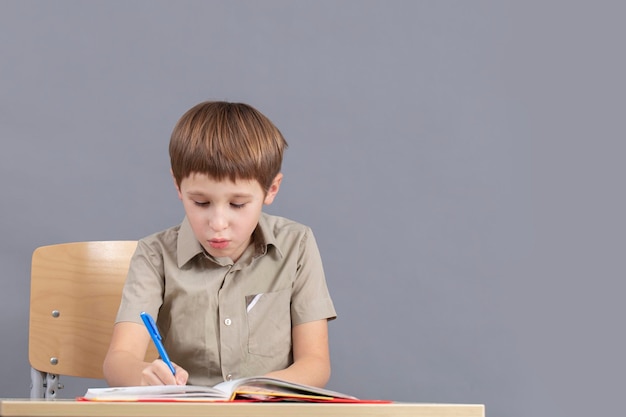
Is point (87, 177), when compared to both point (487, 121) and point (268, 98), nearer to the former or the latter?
point (268, 98)

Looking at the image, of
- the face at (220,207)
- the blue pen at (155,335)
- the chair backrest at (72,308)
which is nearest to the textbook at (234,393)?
the blue pen at (155,335)

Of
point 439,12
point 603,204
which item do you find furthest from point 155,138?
point 603,204

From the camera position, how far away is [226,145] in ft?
4.35

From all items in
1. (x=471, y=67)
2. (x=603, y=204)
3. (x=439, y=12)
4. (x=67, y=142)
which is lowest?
(x=603, y=204)

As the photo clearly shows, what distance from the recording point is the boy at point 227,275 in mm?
1312

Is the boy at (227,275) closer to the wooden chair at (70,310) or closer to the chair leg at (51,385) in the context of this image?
the wooden chair at (70,310)

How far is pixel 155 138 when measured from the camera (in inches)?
84.4

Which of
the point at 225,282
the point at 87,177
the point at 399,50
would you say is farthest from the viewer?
the point at 399,50

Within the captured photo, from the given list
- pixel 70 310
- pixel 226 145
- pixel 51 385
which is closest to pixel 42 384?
pixel 51 385

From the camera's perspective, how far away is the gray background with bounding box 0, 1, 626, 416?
83.2 inches

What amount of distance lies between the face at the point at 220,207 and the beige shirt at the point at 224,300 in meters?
0.10

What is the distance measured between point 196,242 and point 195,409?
69cm

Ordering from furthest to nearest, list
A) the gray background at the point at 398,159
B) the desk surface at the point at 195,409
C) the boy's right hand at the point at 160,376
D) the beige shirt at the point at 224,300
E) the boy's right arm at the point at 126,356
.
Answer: the gray background at the point at 398,159 < the beige shirt at the point at 224,300 < the boy's right arm at the point at 126,356 < the boy's right hand at the point at 160,376 < the desk surface at the point at 195,409

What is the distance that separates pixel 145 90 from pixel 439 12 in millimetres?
797
